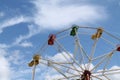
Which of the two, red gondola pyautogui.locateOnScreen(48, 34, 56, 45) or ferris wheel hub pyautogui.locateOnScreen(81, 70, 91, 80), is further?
red gondola pyautogui.locateOnScreen(48, 34, 56, 45)

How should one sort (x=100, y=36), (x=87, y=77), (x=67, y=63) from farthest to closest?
(x=100, y=36) < (x=67, y=63) < (x=87, y=77)

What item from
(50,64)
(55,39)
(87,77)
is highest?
(55,39)

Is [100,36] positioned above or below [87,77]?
above

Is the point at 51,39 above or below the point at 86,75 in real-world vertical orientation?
above

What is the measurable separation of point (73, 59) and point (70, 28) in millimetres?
5619

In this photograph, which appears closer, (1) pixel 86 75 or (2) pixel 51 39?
(1) pixel 86 75

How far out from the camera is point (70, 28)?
197 ft

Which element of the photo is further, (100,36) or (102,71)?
(100,36)

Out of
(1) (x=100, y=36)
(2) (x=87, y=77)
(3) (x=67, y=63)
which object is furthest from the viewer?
(1) (x=100, y=36)

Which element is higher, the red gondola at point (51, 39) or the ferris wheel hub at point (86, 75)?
the red gondola at point (51, 39)

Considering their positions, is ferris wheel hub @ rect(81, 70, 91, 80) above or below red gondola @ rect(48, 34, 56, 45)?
below

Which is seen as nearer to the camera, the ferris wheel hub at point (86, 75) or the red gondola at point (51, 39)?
the ferris wheel hub at point (86, 75)

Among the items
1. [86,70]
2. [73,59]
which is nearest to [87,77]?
[86,70]

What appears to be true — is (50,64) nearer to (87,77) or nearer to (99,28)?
(87,77)
